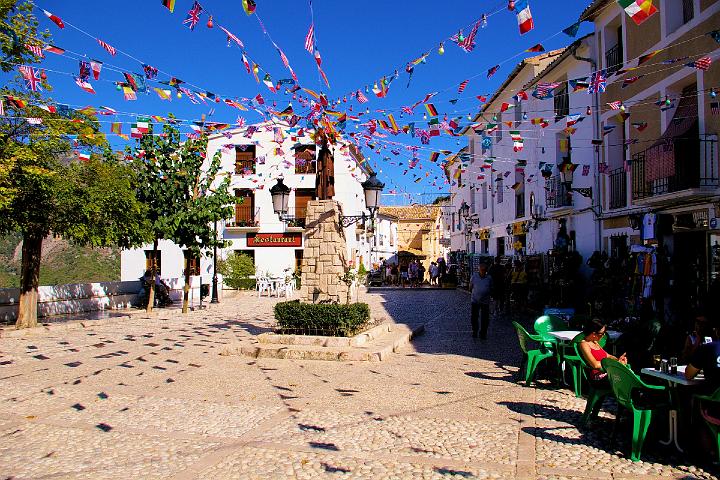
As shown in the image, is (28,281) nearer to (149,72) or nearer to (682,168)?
(149,72)

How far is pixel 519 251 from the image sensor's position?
22906 millimetres

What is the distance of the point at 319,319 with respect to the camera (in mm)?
11344

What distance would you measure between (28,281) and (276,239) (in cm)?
2057

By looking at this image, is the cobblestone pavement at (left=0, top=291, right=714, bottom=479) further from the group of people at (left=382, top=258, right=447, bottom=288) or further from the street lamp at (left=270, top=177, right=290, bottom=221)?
the group of people at (left=382, top=258, right=447, bottom=288)

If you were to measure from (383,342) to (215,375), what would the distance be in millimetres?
3608

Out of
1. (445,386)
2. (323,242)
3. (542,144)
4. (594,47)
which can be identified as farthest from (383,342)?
(542,144)

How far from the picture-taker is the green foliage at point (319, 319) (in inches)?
443

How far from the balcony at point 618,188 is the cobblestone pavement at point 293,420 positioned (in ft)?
18.0

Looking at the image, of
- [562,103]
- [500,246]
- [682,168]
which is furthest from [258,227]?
[682,168]

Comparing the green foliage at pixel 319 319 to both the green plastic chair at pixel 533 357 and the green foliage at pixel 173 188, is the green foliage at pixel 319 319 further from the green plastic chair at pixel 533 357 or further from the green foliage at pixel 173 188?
the green foliage at pixel 173 188

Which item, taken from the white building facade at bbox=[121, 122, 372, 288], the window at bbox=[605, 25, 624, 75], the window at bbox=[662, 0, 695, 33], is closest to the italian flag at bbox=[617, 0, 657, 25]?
the window at bbox=[662, 0, 695, 33]

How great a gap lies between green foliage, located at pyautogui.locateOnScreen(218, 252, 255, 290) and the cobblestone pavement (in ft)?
65.9

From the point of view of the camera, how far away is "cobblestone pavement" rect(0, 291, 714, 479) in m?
4.90

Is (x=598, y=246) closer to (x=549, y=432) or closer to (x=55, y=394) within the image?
(x=549, y=432)
